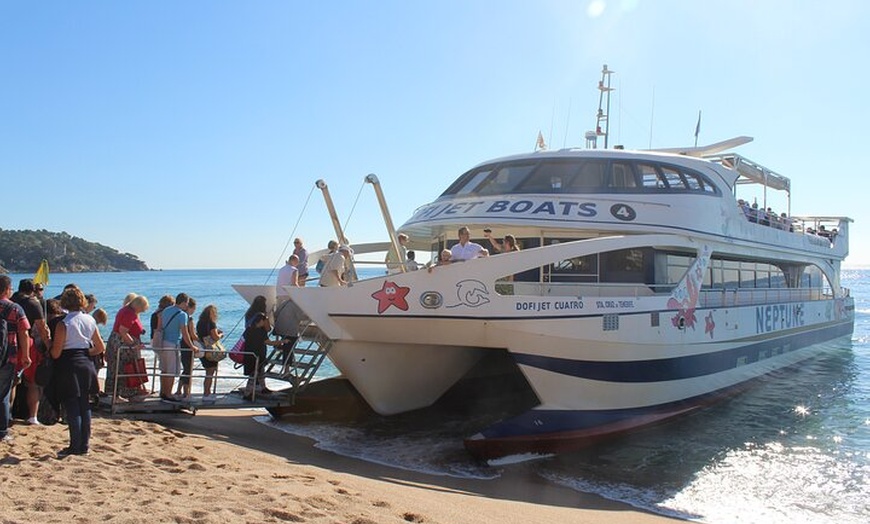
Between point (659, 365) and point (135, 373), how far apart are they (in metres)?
7.36

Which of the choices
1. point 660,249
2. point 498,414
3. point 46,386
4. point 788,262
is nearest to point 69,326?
point 46,386

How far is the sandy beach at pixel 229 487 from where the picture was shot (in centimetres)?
496

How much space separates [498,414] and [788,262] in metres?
11.2

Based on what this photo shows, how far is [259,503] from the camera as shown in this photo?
529 centimetres

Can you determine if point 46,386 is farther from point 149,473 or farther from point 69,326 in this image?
point 149,473

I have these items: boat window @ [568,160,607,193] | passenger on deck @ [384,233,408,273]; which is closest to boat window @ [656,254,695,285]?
boat window @ [568,160,607,193]

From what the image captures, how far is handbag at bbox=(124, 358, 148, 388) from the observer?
8.69 metres

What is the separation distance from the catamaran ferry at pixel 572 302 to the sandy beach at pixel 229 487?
54.2 inches

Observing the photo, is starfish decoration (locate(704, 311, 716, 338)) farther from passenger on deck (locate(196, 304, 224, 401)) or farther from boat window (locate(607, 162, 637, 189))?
passenger on deck (locate(196, 304, 224, 401))

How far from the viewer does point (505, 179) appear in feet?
38.8

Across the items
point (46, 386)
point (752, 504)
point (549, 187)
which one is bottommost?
point (752, 504)

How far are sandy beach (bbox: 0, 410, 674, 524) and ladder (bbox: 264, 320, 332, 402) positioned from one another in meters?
0.93

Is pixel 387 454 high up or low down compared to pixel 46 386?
down

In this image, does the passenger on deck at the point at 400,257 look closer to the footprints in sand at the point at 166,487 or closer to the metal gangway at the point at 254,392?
the metal gangway at the point at 254,392
